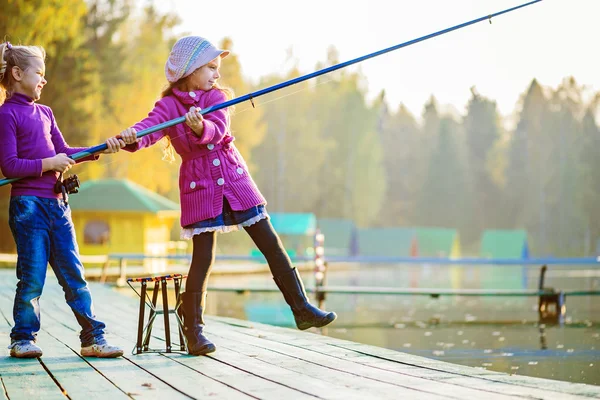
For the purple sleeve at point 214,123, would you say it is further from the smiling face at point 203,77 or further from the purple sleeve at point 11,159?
the purple sleeve at point 11,159

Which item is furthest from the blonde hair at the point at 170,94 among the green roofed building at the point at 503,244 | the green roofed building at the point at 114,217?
the green roofed building at the point at 503,244

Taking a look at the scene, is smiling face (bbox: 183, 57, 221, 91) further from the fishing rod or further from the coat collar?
the fishing rod

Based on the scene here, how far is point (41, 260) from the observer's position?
15.0ft

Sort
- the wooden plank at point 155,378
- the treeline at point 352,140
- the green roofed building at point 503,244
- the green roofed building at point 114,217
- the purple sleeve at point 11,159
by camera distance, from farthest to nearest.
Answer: the green roofed building at point 503,244
the treeline at point 352,140
the green roofed building at point 114,217
the purple sleeve at point 11,159
the wooden plank at point 155,378

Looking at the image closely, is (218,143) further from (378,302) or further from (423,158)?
(423,158)

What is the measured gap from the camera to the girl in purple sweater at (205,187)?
4680mm

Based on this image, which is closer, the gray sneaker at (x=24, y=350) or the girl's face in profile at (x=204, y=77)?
the gray sneaker at (x=24, y=350)

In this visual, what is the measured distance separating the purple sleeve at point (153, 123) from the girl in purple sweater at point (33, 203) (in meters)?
0.12

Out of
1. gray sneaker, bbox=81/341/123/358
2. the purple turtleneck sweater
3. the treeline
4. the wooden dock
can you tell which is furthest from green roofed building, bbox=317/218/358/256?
the purple turtleneck sweater

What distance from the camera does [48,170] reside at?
14.8 feet

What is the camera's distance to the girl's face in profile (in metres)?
4.84

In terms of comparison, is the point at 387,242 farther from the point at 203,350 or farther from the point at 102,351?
the point at 102,351

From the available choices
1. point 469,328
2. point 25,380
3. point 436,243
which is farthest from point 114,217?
point 436,243

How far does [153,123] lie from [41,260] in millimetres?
795
